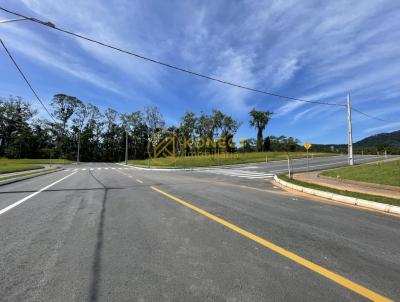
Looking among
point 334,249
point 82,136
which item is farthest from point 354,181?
point 82,136

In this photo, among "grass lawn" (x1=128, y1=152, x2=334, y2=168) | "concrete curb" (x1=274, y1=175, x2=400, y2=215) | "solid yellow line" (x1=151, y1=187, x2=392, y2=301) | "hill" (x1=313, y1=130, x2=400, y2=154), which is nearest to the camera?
"solid yellow line" (x1=151, y1=187, x2=392, y2=301)

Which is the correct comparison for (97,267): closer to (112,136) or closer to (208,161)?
(208,161)

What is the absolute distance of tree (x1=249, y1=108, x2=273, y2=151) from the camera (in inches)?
3159

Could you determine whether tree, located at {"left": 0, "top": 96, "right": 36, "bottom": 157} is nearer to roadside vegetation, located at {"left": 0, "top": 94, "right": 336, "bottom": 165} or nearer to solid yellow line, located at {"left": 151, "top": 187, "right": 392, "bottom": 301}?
roadside vegetation, located at {"left": 0, "top": 94, "right": 336, "bottom": 165}

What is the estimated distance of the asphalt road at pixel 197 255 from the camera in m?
2.61

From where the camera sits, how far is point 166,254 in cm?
356

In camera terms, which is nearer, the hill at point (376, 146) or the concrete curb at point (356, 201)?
the concrete curb at point (356, 201)

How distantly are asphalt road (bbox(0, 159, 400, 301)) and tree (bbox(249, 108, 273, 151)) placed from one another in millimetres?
75646

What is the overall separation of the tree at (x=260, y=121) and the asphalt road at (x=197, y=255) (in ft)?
248

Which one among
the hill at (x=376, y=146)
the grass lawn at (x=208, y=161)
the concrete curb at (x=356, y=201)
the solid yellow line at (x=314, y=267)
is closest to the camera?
the solid yellow line at (x=314, y=267)

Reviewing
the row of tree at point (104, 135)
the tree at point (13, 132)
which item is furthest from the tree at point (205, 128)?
the tree at point (13, 132)

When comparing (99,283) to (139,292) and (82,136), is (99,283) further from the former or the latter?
(82,136)

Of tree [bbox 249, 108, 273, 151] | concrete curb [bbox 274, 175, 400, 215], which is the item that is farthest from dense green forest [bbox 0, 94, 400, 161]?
concrete curb [bbox 274, 175, 400, 215]

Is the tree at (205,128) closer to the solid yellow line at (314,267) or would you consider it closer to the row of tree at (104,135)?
the row of tree at (104,135)
